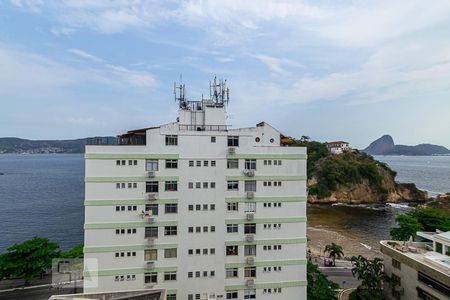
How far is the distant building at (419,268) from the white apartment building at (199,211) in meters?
12.4

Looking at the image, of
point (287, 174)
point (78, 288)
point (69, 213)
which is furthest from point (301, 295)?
point (69, 213)

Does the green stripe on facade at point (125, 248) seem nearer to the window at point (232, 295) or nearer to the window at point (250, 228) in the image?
the window at point (250, 228)

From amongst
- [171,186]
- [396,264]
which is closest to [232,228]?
[171,186]

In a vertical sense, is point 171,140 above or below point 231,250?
above

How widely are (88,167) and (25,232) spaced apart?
62.1 meters

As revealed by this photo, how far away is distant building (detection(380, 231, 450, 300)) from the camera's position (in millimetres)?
29356

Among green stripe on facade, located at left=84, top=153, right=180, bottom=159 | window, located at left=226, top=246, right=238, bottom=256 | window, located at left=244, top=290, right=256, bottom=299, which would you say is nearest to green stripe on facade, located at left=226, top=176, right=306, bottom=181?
green stripe on facade, located at left=84, top=153, right=180, bottom=159

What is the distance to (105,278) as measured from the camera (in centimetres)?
2806

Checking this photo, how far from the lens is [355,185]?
12825cm

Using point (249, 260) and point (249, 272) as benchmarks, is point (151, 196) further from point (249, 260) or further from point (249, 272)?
point (249, 272)

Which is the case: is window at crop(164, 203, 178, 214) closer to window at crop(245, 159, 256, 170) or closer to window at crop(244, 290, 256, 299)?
window at crop(245, 159, 256, 170)

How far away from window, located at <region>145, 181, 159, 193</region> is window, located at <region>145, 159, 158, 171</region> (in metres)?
1.33

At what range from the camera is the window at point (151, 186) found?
29.0 metres

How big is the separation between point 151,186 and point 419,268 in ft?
94.9
